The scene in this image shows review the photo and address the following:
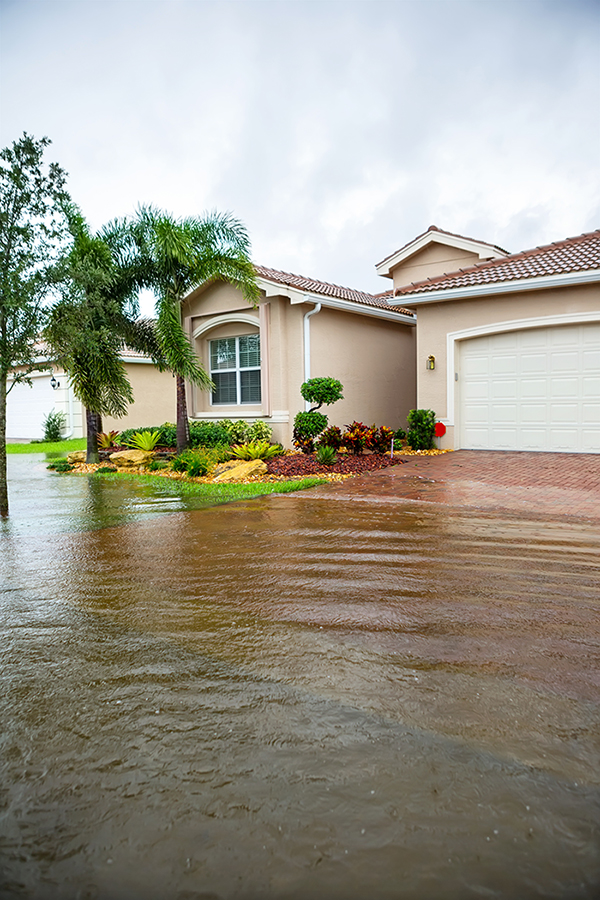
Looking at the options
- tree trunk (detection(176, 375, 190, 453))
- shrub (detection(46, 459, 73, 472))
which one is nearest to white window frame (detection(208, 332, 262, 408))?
tree trunk (detection(176, 375, 190, 453))

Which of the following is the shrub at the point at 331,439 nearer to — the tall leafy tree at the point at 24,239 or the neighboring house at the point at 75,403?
the tall leafy tree at the point at 24,239

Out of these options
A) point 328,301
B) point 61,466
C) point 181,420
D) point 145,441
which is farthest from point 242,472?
point 328,301

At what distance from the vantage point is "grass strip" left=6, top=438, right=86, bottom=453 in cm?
2028

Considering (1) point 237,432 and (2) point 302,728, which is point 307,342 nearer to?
(1) point 237,432

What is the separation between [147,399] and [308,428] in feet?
35.2

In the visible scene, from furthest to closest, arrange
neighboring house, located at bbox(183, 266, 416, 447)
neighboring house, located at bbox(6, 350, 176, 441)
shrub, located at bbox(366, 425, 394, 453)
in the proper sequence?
neighboring house, located at bbox(6, 350, 176, 441), neighboring house, located at bbox(183, 266, 416, 447), shrub, located at bbox(366, 425, 394, 453)

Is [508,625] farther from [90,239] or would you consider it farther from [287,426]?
[90,239]

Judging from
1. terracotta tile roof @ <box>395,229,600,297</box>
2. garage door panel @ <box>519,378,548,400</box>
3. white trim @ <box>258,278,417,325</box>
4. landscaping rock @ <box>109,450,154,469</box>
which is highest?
terracotta tile roof @ <box>395,229,600,297</box>

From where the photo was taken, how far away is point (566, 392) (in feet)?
43.0

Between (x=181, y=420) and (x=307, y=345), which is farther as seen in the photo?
(x=307, y=345)

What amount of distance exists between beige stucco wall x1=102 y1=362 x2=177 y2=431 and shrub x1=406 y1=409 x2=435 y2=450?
11.4m

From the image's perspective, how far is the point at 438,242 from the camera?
65.9ft

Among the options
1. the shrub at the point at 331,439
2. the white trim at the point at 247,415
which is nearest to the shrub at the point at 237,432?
the white trim at the point at 247,415

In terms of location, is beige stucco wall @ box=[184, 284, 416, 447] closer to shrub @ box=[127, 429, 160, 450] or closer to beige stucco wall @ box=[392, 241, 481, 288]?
shrub @ box=[127, 429, 160, 450]
